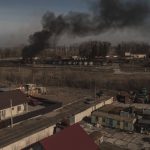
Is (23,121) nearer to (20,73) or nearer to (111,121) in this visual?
(111,121)

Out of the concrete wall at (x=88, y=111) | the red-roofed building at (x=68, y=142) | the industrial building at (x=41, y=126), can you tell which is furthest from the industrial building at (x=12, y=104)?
the red-roofed building at (x=68, y=142)

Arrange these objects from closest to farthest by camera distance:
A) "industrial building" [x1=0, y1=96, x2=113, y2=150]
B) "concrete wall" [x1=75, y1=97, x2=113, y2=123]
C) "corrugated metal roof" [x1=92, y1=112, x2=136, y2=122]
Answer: "industrial building" [x1=0, y1=96, x2=113, y2=150]
"corrugated metal roof" [x1=92, y1=112, x2=136, y2=122]
"concrete wall" [x1=75, y1=97, x2=113, y2=123]

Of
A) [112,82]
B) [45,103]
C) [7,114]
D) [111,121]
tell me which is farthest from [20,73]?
[111,121]

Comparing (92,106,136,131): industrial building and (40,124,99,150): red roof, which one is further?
(92,106,136,131): industrial building

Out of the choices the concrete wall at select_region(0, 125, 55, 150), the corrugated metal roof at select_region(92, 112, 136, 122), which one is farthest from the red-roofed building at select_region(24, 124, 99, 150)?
the corrugated metal roof at select_region(92, 112, 136, 122)

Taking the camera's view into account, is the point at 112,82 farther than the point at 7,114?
Yes

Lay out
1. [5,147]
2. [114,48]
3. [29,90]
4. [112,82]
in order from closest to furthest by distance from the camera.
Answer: [5,147]
[29,90]
[112,82]
[114,48]

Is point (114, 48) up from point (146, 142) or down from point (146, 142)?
up

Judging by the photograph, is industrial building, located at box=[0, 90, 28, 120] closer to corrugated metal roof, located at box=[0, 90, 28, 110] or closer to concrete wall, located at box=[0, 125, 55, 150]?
corrugated metal roof, located at box=[0, 90, 28, 110]
